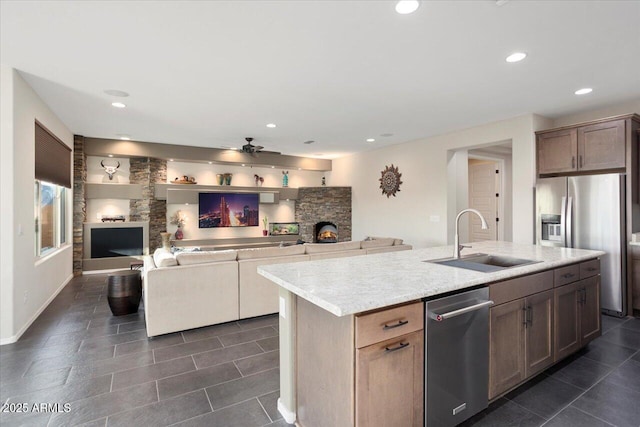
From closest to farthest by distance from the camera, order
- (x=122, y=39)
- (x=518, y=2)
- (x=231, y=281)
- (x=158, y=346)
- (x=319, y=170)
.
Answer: (x=518, y=2) < (x=122, y=39) < (x=158, y=346) < (x=231, y=281) < (x=319, y=170)

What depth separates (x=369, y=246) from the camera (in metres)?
4.65

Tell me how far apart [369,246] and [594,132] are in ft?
10.6

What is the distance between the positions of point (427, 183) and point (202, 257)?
4511mm

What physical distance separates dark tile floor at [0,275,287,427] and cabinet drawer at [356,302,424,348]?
993 millimetres

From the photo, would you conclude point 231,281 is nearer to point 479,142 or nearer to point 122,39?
point 122,39

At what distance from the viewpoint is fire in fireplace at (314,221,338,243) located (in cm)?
866

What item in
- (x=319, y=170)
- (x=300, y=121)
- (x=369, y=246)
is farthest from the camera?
(x=319, y=170)

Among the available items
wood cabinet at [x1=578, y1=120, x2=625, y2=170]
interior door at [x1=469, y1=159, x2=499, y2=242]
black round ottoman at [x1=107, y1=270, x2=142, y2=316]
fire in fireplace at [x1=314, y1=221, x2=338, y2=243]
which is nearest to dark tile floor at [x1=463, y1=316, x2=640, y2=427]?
wood cabinet at [x1=578, y1=120, x2=625, y2=170]

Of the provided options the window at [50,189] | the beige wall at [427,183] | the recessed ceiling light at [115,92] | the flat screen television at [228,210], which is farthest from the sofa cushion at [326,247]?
the flat screen television at [228,210]

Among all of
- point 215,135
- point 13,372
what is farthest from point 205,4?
point 215,135

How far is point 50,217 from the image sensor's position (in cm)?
503

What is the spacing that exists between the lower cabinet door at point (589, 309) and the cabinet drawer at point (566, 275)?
0.13 meters

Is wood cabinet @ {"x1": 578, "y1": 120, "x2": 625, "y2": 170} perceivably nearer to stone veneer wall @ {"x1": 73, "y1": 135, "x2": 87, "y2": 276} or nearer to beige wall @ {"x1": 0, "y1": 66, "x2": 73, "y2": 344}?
beige wall @ {"x1": 0, "y1": 66, "x2": 73, "y2": 344}

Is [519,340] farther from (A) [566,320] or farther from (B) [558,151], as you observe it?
(B) [558,151]
